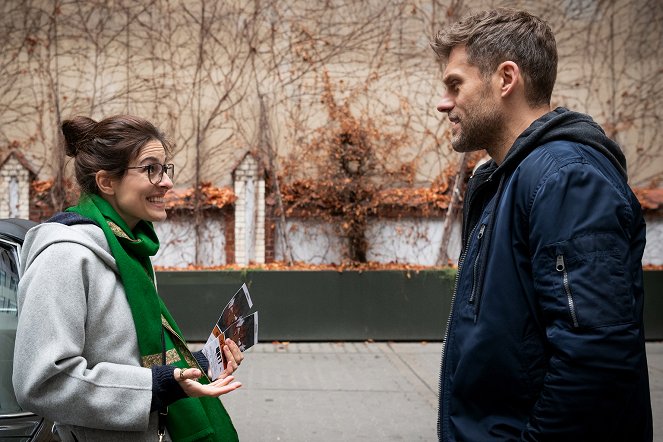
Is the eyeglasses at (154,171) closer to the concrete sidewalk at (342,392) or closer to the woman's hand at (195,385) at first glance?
the woman's hand at (195,385)

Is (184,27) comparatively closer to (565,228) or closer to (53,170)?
(53,170)

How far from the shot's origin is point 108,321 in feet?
6.90

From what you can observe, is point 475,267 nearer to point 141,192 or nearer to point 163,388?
point 163,388

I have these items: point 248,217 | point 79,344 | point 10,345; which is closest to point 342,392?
point 248,217

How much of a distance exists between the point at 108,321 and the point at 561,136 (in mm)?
1395

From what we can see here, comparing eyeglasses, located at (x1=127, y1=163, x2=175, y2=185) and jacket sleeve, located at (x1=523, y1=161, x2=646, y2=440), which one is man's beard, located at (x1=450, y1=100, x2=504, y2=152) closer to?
jacket sleeve, located at (x1=523, y1=161, x2=646, y2=440)

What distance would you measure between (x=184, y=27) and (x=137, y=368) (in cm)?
897

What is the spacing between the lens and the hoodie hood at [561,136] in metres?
1.90

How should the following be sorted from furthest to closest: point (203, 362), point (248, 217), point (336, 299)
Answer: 1. point (248, 217)
2. point (336, 299)
3. point (203, 362)

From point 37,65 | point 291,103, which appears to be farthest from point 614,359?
point 37,65

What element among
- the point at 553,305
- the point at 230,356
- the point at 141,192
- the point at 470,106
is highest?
the point at 470,106

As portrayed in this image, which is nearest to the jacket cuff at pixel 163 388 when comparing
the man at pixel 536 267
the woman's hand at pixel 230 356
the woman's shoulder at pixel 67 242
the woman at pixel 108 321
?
the woman at pixel 108 321

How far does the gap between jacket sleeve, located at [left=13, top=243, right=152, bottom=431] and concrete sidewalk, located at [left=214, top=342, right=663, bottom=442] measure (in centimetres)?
337

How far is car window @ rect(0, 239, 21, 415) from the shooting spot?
109 inches
